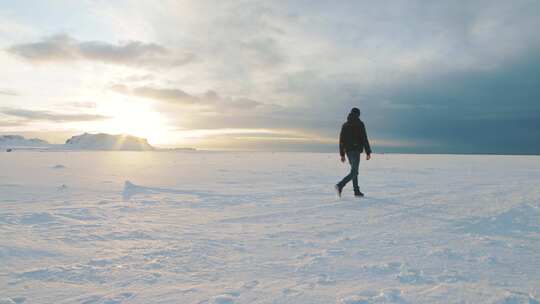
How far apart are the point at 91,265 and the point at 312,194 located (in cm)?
539

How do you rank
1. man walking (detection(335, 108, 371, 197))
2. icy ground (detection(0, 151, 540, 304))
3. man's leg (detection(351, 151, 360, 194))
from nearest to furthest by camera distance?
icy ground (detection(0, 151, 540, 304)) → man's leg (detection(351, 151, 360, 194)) → man walking (detection(335, 108, 371, 197))

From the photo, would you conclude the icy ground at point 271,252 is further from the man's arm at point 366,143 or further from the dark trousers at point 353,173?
the man's arm at point 366,143

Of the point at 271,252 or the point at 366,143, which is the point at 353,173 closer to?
the point at 366,143

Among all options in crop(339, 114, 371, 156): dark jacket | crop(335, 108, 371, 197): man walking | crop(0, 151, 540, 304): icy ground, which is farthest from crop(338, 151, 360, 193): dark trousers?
crop(0, 151, 540, 304): icy ground

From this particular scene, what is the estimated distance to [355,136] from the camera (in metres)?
7.38

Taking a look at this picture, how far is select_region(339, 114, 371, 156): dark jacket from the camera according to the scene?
7348 mm

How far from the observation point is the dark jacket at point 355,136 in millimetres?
7348

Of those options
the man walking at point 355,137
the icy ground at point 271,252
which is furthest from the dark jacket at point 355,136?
the icy ground at point 271,252

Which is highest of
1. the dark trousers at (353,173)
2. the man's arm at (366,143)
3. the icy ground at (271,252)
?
the man's arm at (366,143)

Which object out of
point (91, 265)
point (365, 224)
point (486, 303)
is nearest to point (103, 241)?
point (91, 265)

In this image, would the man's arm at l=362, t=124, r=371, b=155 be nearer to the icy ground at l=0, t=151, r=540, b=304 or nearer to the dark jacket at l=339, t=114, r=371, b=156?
the dark jacket at l=339, t=114, r=371, b=156

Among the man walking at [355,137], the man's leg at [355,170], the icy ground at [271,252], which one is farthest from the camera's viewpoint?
the man walking at [355,137]

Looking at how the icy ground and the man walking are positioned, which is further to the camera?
the man walking

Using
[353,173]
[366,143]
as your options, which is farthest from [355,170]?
[366,143]
